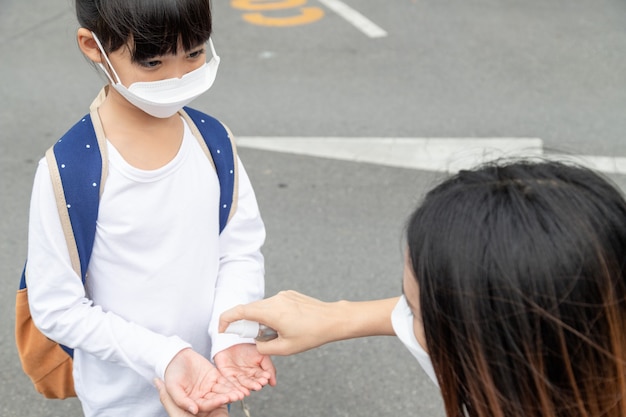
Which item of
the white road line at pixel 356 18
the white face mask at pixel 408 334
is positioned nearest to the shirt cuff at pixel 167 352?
the white face mask at pixel 408 334

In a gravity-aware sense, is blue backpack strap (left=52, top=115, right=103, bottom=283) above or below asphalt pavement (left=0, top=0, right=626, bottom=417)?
above

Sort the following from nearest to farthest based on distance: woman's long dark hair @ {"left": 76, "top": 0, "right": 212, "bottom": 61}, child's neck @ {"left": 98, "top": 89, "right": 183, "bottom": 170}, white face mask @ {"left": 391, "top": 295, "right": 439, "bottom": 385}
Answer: white face mask @ {"left": 391, "top": 295, "right": 439, "bottom": 385}, woman's long dark hair @ {"left": 76, "top": 0, "right": 212, "bottom": 61}, child's neck @ {"left": 98, "top": 89, "right": 183, "bottom": 170}

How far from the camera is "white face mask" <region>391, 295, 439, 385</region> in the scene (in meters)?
1.50

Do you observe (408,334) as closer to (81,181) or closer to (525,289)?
(525,289)

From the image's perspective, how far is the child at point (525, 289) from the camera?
1.21 meters

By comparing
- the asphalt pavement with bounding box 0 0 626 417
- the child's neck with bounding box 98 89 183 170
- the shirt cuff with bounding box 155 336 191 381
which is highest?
the child's neck with bounding box 98 89 183 170

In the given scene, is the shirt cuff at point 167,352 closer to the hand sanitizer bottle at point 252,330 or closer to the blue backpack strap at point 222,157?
the hand sanitizer bottle at point 252,330

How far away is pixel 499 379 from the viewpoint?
1.28 meters

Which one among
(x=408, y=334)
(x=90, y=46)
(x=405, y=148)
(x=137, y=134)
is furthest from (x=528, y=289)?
(x=405, y=148)

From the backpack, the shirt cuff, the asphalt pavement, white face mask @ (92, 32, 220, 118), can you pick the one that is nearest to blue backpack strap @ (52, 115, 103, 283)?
the backpack

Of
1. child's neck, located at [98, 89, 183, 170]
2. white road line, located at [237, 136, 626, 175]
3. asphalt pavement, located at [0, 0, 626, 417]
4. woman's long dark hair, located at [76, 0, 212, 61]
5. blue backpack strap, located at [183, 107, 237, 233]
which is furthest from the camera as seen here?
white road line, located at [237, 136, 626, 175]

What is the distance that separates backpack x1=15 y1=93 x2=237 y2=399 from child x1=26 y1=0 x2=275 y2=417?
20 mm

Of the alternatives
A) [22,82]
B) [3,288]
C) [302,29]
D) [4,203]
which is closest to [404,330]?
[3,288]

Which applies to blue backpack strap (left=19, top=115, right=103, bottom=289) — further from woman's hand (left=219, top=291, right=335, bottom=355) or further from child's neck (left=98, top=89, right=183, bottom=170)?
woman's hand (left=219, top=291, right=335, bottom=355)
